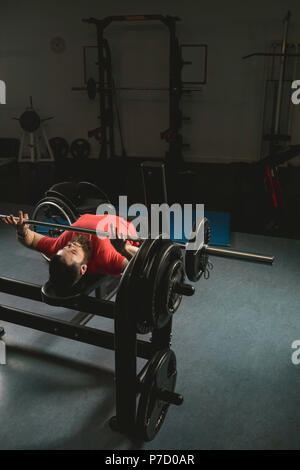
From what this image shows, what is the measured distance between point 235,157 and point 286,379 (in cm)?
455

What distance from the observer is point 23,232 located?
210cm

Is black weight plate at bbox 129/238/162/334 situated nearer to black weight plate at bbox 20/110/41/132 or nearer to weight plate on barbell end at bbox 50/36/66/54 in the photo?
black weight plate at bbox 20/110/41/132

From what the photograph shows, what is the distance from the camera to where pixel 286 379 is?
196 cm

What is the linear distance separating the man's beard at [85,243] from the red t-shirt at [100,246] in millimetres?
22

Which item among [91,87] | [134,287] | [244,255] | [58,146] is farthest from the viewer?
[58,146]

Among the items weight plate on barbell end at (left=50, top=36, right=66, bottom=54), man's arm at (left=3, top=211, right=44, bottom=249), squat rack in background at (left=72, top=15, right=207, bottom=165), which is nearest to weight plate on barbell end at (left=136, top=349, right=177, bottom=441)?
man's arm at (left=3, top=211, right=44, bottom=249)

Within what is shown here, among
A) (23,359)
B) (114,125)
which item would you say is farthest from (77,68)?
(23,359)

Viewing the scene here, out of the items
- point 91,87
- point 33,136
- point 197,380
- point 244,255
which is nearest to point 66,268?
point 244,255

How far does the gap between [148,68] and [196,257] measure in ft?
16.6

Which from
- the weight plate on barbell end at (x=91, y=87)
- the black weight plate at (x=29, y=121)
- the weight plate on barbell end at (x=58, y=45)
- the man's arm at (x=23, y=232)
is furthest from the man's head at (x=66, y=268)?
the weight plate on barbell end at (x=58, y=45)

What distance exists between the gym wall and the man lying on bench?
13.4ft

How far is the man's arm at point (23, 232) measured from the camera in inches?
78.3

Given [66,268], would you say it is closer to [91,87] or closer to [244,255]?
[244,255]

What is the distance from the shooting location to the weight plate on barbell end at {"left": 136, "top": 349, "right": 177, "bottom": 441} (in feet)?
4.93
